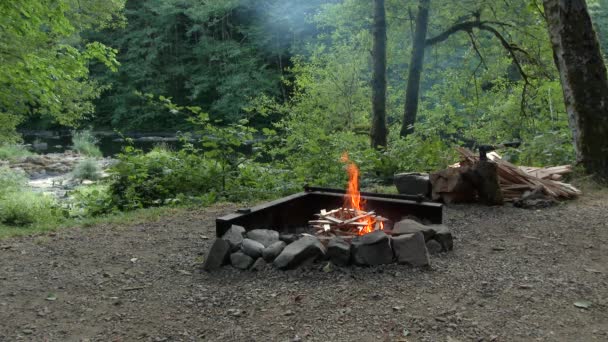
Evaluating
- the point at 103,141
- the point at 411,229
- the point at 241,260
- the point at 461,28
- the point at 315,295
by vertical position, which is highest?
the point at 461,28

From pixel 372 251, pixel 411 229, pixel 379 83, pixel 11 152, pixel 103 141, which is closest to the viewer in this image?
pixel 372 251

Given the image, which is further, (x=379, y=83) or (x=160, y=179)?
(x=379, y=83)

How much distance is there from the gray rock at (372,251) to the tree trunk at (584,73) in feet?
13.8

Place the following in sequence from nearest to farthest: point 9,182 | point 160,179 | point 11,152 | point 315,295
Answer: point 315,295 < point 160,179 < point 9,182 < point 11,152

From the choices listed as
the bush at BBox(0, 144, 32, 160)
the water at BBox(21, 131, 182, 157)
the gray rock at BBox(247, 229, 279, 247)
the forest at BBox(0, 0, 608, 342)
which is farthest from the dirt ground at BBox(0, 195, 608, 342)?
the water at BBox(21, 131, 182, 157)

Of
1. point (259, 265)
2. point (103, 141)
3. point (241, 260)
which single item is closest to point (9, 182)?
point (241, 260)

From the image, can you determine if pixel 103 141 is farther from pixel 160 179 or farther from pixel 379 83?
pixel 160 179

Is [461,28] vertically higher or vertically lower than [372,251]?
higher

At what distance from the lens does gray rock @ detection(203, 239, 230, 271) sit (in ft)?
11.5

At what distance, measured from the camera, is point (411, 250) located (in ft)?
11.1

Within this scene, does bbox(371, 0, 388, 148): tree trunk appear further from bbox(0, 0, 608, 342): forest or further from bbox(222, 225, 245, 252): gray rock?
bbox(222, 225, 245, 252): gray rock

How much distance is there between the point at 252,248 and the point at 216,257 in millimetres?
272

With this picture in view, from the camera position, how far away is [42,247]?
4.34 metres

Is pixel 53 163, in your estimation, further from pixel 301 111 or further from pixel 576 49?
pixel 576 49
